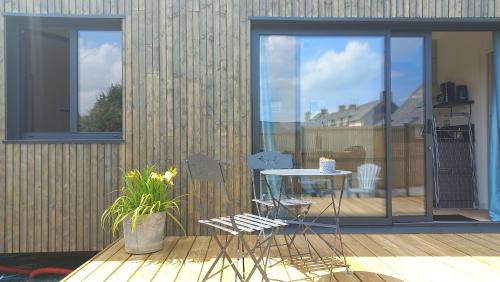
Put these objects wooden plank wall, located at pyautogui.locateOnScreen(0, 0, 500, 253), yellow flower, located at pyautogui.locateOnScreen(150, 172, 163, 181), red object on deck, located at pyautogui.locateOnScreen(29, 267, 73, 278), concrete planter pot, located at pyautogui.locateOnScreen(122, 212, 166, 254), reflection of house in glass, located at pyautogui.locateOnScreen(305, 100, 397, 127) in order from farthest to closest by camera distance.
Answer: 1. reflection of house in glass, located at pyautogui.locateOnScreen(305, 100, 397, 127)
2. wooden plank wall, located at pyautogui.locateOnScreen(0, 0, 500, 253)
3. red object on deck, located at pyautogui.locateOnScreen(29, 267, 73, 278)
4. yellow flower, located at pyautogui.locateOnScreen(150, 172, 163, 181)
5. concrete planter pot, located at pyautogui.locateOnScreen(122, 212, 166, 254)

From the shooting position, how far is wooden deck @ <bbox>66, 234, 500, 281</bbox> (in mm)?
2695

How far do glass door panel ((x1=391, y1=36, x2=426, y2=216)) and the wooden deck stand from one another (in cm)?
46

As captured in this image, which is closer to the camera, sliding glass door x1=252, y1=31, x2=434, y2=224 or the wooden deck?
the wooden deck

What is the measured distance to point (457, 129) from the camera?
5609mm

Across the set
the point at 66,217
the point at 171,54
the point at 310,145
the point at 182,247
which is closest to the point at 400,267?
the point at 310,145

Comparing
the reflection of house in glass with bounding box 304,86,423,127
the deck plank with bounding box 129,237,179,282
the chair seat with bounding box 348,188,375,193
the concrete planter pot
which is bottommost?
the deck plank with bounding box 129,237,179,282

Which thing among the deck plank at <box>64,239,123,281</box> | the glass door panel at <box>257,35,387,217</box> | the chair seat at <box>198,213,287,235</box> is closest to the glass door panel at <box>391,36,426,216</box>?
the glass door panel at <box>257,35,387,217</box>

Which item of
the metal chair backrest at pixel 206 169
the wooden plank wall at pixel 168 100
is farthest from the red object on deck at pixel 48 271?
the metal chair backrest at pixel 206 169

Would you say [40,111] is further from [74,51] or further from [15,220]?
[15,220]

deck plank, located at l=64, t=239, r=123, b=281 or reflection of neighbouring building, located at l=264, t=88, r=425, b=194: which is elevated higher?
reflection of neighbouring building, located at l=264, t=88, r=425, b=194

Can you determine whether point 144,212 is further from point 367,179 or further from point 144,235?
point 367,179

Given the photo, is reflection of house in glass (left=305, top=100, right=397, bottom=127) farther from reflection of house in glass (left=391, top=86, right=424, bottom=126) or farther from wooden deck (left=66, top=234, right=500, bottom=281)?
wooden deck (left=66, top=234, right=500, bottom=281)

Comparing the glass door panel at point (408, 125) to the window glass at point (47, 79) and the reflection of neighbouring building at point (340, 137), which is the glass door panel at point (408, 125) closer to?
the reflection of neighbouring building at point (340, 137)

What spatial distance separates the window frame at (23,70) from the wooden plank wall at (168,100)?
3.4 inches
